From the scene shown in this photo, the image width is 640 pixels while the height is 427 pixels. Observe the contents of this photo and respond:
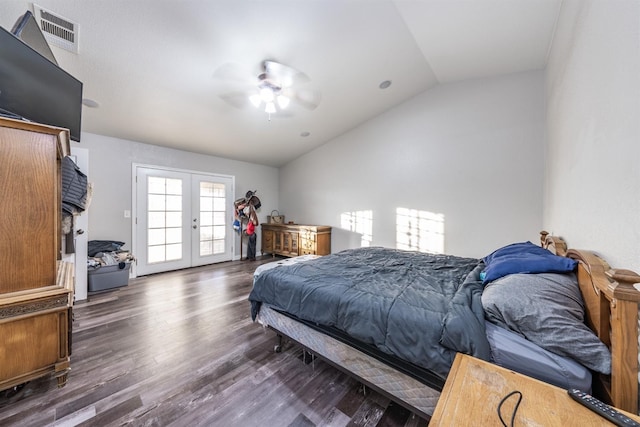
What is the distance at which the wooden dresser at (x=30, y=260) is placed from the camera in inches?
56.9

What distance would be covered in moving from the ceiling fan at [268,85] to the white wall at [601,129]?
243cm

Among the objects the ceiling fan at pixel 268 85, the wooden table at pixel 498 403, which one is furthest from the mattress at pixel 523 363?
the ceiling fan at pixel 268 85

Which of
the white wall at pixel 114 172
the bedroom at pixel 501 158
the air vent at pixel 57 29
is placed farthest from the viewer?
the white wall at pixel 114 172

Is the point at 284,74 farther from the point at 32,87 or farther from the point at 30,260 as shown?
the point at 30,260

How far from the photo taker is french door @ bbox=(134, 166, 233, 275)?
13.9 ft

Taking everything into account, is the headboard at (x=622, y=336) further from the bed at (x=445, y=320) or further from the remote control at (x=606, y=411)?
the remote control at (x=606, y=411)

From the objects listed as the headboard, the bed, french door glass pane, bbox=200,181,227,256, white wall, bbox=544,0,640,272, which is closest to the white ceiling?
white wall, bbox=544,0,640,272

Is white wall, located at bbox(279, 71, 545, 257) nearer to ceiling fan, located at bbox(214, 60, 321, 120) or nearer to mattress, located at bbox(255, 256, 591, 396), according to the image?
ceiling fan, located at bbox(214, 60, 321, 120)

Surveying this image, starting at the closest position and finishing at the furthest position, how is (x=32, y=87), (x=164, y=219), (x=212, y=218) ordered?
(x=32, y=87), (x=164, y=219), (x=212, y=218)

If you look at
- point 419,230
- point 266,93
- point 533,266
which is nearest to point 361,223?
point 419,230

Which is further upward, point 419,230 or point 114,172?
point 114,172

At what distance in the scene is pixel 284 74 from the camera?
2857 mm

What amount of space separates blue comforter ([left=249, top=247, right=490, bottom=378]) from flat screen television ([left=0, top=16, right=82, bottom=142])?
209cm

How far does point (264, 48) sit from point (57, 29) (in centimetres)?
173
